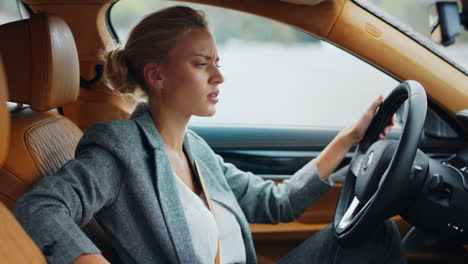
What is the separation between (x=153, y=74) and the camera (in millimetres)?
1606

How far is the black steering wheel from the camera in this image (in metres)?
1.34

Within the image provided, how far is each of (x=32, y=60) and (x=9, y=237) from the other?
548 millimetres

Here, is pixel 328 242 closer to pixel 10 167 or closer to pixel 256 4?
pixel 256 4

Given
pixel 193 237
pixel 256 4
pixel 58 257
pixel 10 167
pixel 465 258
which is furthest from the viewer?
pixel 465 258

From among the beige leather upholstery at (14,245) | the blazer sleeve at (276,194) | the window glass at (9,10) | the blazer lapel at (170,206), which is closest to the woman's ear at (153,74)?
the blazer lapel at (170,206)

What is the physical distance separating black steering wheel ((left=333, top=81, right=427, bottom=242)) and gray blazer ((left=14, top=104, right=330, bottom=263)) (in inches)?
12.1

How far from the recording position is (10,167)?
1.33 m

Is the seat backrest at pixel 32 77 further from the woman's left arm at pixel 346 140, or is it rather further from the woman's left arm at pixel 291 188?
the woman's left arm at pixel 346 140

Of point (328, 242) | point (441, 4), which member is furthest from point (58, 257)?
point (441, 4)

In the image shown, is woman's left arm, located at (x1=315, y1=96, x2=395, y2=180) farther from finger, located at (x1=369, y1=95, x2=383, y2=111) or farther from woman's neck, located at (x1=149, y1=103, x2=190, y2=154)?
woman's neck, located at (x1=149, y1=103, x2=190, y2=154)

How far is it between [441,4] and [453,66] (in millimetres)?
175

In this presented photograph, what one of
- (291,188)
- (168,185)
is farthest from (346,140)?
(168,185)

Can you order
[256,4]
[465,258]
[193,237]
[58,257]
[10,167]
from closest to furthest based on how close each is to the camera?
[58,257] → [10,167] → [193,237] → [256,4] → [465,258]

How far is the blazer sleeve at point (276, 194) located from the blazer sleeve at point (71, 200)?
21.8 inches
